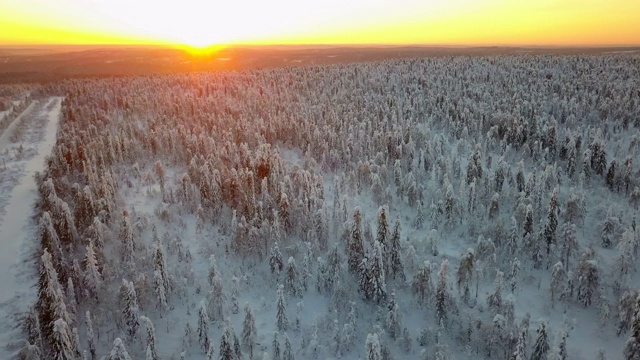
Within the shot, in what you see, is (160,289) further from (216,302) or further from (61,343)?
(61,343)

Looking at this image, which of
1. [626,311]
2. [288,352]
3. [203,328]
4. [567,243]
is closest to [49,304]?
[203,328]

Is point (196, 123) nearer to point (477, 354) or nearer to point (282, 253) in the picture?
point (282, 253)

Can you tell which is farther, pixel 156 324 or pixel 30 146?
pixel 30 146

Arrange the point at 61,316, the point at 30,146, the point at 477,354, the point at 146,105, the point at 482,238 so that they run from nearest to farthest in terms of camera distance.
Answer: the point at 61,316 < the point at 477,354 < the point at 482,238 < the point at 30,146 < the point at 146,105

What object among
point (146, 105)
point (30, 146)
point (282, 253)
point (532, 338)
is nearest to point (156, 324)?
point (282, 253)

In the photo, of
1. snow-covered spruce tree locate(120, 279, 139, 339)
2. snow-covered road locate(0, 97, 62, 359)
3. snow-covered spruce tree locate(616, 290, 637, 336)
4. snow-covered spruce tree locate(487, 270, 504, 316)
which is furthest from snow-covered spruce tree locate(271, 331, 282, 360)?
snow-covered spruce tree locate(616, 290, 637, 336)

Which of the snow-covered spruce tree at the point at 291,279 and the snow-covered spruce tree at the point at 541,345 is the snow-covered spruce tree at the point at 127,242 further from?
the snow-covered spruce tree at the point at 541,345

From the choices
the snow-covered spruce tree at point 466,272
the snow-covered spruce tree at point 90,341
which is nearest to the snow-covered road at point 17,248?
the snow-covered spruce tree at point 90,341
